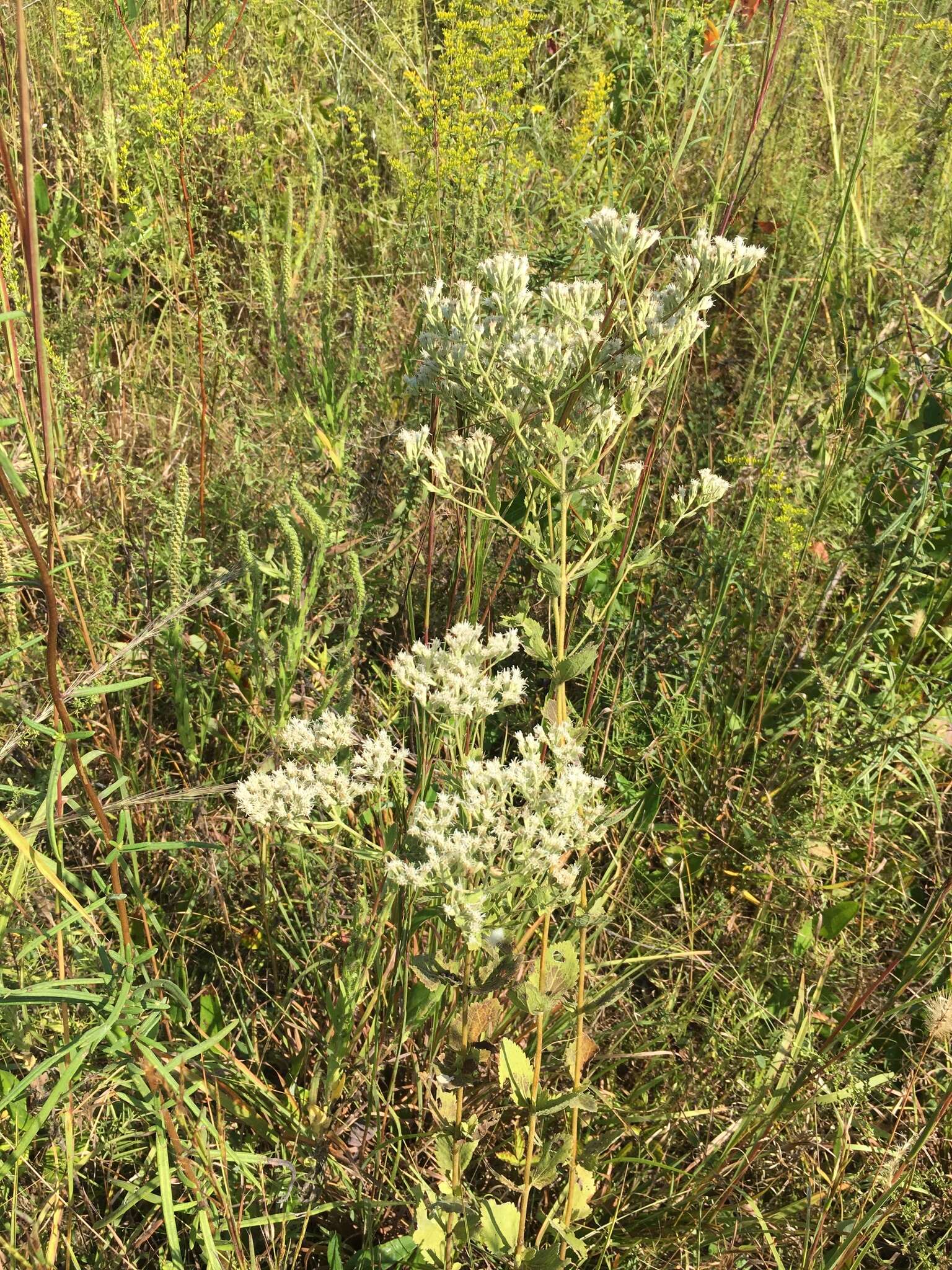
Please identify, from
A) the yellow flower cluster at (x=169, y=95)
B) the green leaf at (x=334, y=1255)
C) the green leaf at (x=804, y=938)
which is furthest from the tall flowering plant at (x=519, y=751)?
the yellow flower cluster at (x=169, y=95)

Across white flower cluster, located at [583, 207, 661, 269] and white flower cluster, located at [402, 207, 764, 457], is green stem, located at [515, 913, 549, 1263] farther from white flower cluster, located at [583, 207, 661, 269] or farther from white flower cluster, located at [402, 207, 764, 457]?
white flower cluster, located at [583, 207, 661, 269]

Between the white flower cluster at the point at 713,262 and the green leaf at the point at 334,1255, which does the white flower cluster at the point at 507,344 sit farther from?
the green leaf at the point at 334,1255

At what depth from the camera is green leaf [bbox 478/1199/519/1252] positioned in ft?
4.99

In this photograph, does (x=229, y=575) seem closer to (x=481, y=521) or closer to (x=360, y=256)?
(x=481, y=521)

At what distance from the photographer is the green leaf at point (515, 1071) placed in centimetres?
156

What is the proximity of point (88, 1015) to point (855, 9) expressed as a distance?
456cm

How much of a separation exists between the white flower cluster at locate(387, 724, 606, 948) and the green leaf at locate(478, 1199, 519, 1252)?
19.4 inches

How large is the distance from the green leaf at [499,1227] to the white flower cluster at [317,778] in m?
0.67

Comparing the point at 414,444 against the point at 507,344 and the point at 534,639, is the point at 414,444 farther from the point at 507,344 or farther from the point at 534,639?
the point at 534,639

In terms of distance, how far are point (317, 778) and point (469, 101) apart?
2604 millimetres

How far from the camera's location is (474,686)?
1.49 meters

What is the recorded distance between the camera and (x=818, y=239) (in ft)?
11.8

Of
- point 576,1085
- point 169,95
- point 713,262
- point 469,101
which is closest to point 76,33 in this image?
point 169,95

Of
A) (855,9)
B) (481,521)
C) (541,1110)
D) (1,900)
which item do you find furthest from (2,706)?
(855,9)
